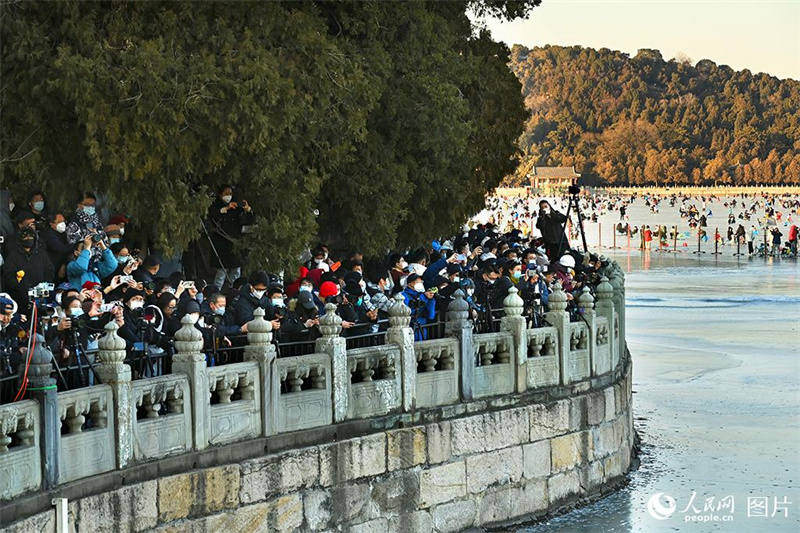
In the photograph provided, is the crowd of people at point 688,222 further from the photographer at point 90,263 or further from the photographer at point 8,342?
the photographer at point 8,342

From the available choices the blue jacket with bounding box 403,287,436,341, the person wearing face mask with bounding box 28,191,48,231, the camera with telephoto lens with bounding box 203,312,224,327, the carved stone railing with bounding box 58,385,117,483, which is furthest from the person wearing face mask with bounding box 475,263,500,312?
the carved stone railing with bounding box 58,385,117,483

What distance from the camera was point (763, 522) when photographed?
18.7 metres

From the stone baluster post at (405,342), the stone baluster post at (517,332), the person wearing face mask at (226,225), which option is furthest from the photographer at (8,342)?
the person wearing face mask at (226,225)

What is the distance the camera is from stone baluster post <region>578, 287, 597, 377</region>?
1875 cm

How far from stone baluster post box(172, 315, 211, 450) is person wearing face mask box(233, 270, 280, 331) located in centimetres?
156

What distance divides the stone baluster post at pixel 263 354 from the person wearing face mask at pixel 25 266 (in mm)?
2032

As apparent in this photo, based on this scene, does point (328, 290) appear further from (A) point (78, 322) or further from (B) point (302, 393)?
(A) point (78, 322)

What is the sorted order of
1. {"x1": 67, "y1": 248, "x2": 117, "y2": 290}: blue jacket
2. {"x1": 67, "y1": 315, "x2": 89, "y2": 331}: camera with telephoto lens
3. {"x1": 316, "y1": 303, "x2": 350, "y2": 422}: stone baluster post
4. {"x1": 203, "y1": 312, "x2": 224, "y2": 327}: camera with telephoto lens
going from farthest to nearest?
1. {"x1": 67, "y1": 248, "x2": 117, "y2": 290}: blue jacket
2. {"x1": 316, "y1": 303, "x2": 350, "y2": 422}: stone baluster post
3. {"x1": 203, "y1": 312, "x2": 224, "y2": 327}: camera with telephoto lens
4. {"x1": 67, "y1": 315, "x2": 89, "y2": 331}: camera with telephoto lens

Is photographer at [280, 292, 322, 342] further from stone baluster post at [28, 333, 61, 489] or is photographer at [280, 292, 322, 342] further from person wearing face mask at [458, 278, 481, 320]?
stone baluster post at [28, 333, 61, 489]

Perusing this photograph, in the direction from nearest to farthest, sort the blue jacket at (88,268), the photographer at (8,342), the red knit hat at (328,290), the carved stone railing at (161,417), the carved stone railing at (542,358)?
the photographer at (8,342), the carved stone railing at (161,417), the blue jacket at (88,268), the red knit hat at (328,290), the carved stone railing at (542,358)

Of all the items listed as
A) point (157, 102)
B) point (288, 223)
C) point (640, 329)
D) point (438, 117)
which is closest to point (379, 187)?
point (438, 117)

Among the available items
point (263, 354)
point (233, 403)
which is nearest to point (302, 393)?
point (263, 354)

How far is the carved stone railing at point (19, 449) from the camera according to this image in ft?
34.7

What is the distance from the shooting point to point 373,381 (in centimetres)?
1491
